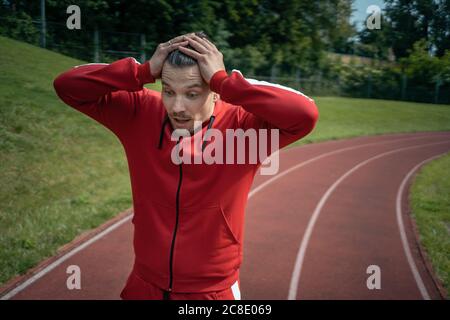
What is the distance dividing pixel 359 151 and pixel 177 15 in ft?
23.0

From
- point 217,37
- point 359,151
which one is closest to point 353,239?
point 359,151

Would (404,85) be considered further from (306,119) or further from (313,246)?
(313,246)

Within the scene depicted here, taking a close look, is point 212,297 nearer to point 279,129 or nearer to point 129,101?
point 279,129

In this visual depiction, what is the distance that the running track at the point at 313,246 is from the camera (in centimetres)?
478

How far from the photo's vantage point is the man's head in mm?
1633

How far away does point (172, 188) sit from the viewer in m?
1.71

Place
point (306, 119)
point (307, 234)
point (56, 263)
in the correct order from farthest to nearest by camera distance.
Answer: point (307, 234)
point (56, 263)
point (306, 119)

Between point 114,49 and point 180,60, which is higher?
point 114,49

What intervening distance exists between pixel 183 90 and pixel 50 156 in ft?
25.0

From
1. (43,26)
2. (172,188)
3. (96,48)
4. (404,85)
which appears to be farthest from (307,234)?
(172,188)

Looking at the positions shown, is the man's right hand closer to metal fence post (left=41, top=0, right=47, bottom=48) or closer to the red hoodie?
the red hoodie

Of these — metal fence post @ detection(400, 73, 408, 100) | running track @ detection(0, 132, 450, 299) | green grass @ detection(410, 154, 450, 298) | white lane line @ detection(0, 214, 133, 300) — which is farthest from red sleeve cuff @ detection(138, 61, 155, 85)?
white lane line @ detection(0, 214, 133, 300)

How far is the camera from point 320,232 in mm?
6758

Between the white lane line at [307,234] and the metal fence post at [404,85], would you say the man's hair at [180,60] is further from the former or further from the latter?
the white lane line at [307,234]
